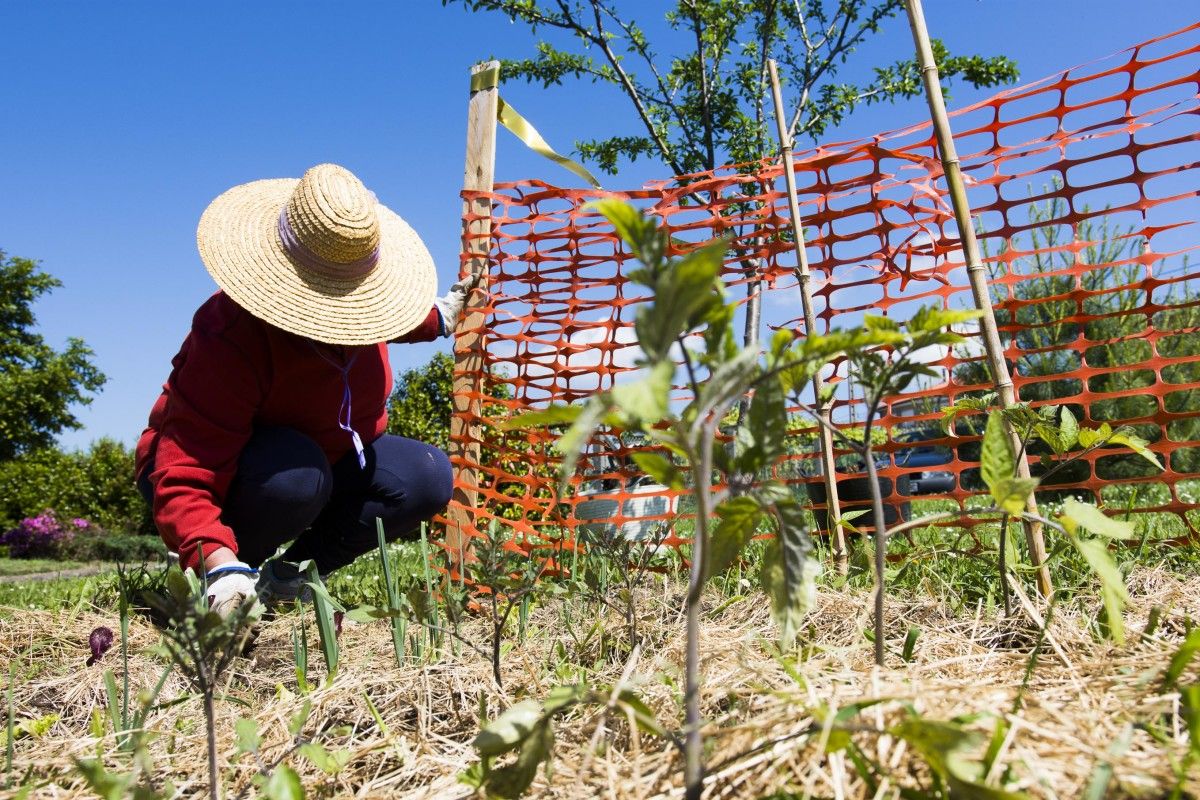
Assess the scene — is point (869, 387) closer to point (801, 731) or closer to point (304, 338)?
point (801, 731)

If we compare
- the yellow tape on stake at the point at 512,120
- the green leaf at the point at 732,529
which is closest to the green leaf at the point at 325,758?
the green leaf at the point at 732,529

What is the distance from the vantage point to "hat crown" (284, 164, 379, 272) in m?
2.06

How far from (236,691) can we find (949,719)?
1.35 m

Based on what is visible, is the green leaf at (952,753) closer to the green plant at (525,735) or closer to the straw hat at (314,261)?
the green plant at (525,735)

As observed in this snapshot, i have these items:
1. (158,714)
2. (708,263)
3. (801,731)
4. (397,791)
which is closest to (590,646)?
(397,791)

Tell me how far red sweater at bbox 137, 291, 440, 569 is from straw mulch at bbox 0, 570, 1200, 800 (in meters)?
0.35

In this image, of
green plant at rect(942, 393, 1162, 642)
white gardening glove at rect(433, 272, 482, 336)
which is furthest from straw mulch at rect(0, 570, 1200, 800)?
white gardening glove at rect(433, 272, 482, 336)

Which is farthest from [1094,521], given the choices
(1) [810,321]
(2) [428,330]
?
(2) [428,330]

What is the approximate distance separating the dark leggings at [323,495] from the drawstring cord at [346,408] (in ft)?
0.33

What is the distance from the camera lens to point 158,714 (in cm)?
145

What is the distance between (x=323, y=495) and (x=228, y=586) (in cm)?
69

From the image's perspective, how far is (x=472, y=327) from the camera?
120 inches

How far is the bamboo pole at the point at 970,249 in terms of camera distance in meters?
1.56

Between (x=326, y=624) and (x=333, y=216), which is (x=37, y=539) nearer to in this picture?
(x=333, y=216)
